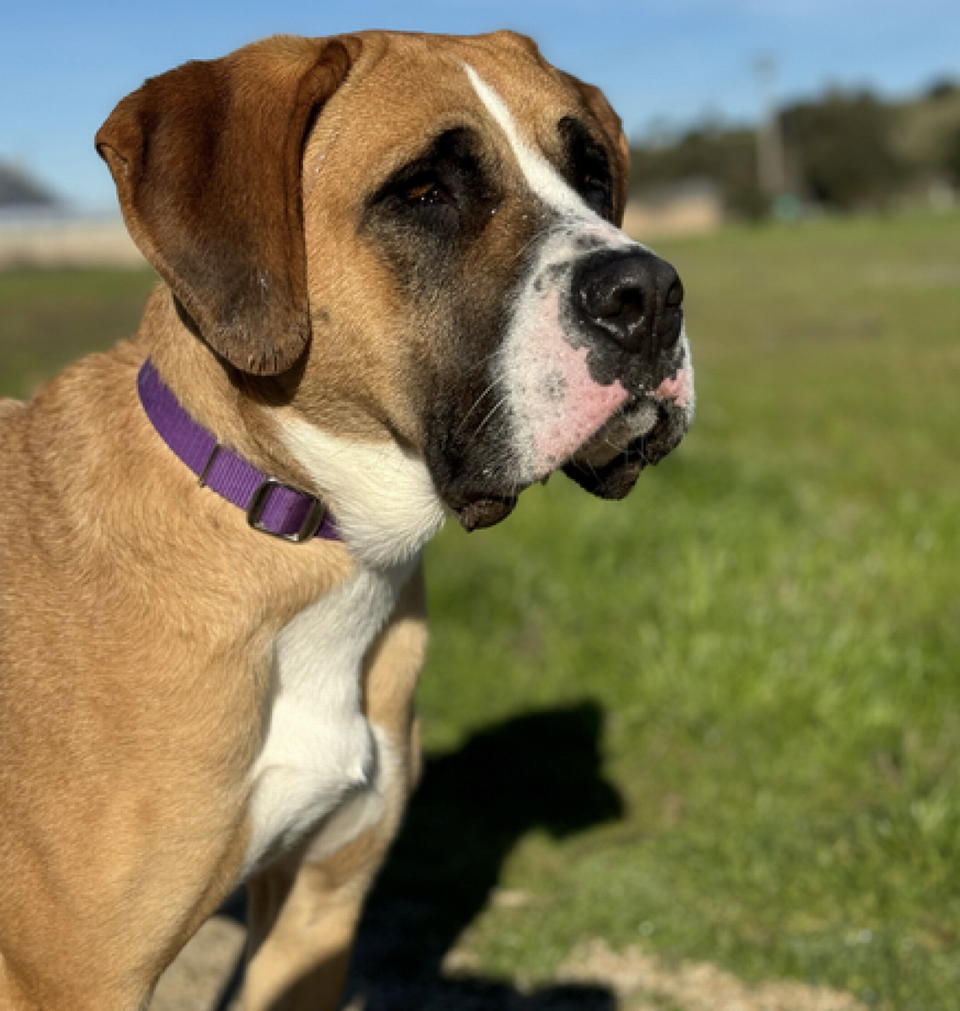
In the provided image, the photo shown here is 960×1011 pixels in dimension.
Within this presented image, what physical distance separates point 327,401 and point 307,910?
1.29 meters

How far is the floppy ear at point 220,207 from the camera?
7.83 feet

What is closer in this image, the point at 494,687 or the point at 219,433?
the point at 219,433

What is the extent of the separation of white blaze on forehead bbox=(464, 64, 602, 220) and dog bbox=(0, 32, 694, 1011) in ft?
0.04

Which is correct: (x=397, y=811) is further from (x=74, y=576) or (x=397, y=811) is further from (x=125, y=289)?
(x=125, y=289)

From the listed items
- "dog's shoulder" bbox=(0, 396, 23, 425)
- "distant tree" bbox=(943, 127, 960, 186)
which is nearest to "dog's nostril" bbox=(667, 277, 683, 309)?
"dog's shoulder" bbox=(0, 396, 23, 425)

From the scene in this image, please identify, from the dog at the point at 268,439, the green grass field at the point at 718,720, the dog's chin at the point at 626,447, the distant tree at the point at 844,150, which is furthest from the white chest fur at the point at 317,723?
the distant tree at the point at 844,150

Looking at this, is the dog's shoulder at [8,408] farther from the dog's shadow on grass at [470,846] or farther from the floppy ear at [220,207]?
the dog's shadow on grass at [470,846]

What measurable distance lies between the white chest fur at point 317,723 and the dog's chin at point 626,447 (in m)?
0.50

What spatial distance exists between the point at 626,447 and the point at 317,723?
0.88 meters

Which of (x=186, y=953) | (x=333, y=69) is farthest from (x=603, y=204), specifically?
(x=186, y=953)

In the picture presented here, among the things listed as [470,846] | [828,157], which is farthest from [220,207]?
[828,157]

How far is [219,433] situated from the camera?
255 cm

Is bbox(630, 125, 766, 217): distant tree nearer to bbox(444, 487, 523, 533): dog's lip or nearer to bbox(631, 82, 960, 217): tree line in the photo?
bbox(631, 82, 960, 217): tree line

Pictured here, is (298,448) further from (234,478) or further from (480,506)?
(480,506)
